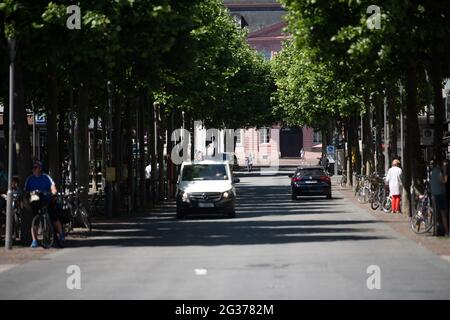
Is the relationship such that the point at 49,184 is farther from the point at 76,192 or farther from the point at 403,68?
the point at 403,68

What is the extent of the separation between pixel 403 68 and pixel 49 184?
1033 cm

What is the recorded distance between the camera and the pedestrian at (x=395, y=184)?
4141 centimetres

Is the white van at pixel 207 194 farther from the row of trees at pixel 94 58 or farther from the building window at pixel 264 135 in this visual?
the building window at pixel 264 135

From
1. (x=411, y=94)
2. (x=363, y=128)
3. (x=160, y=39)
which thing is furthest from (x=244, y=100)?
(x=160, y=39)

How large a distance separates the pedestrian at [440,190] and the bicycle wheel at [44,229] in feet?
27.4

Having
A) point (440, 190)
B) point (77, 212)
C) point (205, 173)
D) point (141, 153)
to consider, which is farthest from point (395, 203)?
point (440, 190)

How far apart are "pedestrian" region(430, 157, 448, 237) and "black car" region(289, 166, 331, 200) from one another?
2859 cm

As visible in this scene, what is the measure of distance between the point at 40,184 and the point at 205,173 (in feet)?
49.3

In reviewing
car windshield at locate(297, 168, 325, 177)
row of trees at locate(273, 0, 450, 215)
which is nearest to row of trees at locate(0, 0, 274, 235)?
row of trees at locate(273, 0, 450, 215)

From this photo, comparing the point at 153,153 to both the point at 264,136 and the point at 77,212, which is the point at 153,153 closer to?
the point at 77,212

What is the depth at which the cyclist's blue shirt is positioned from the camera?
1077 inches

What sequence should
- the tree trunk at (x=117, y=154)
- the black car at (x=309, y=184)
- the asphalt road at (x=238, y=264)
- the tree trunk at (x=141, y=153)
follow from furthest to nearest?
the black car at (x=309, y=184), the tree trunk at (x=141, y=153), the tree trunk at (x=117, y=154), the asphalt road at (x=238, y=264)

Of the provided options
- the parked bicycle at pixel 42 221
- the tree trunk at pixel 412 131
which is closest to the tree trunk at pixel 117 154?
the tree trunk at pixel 412 131

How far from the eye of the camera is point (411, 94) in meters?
37.5
